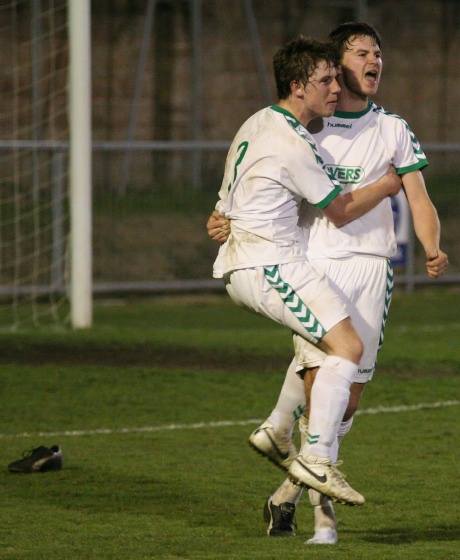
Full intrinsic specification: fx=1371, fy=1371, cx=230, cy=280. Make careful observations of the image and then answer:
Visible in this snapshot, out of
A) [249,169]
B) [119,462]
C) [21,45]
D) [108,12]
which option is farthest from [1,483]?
[108,12]

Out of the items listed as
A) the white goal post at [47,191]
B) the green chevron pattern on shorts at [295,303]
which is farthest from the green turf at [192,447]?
the white goal post at [47,191]

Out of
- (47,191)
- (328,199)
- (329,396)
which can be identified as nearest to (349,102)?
(328,199)

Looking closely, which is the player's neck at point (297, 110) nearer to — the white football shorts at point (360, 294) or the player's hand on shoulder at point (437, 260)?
the white football shorts at point (360, 294)

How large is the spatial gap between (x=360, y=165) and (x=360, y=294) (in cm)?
50

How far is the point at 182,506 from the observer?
236 inches

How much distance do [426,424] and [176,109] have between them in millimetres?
17108

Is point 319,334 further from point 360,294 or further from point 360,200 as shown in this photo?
point 360,200

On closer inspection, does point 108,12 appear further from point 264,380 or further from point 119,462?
point 119,462

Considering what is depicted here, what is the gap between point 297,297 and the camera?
16.5 ft

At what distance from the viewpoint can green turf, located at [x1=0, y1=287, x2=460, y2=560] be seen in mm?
5301

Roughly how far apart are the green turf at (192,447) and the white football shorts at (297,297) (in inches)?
32.4

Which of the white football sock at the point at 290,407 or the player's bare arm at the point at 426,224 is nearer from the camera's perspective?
the player's bare arm at the point at 426,224

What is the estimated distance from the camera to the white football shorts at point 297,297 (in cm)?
502

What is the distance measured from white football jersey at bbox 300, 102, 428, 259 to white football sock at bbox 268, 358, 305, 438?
0.54 meters
